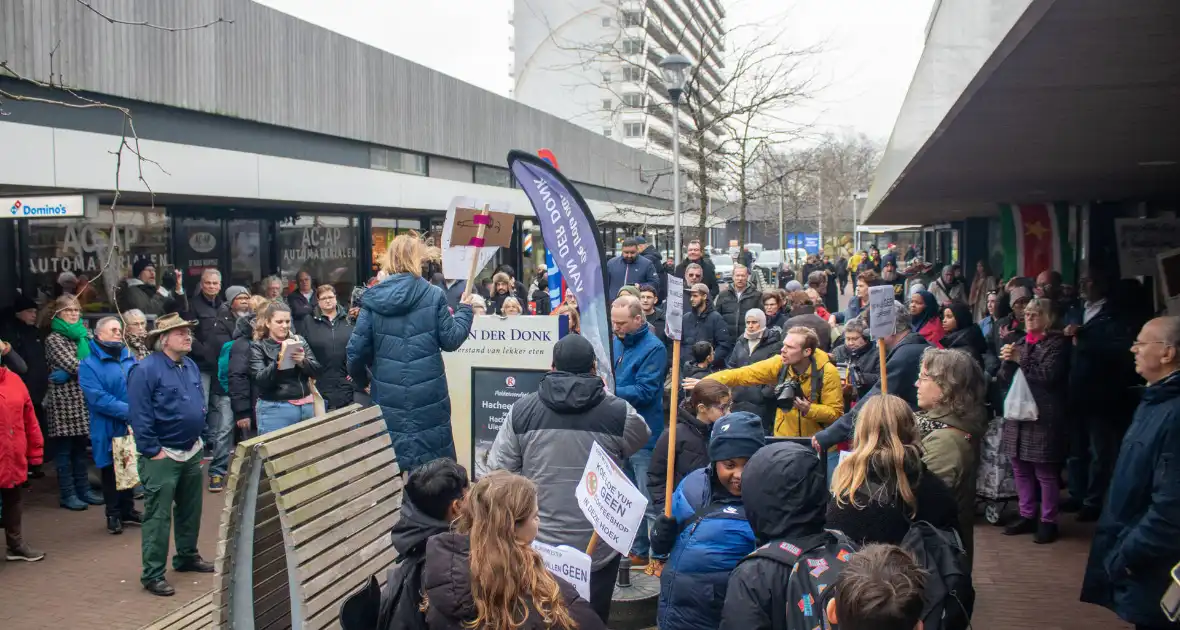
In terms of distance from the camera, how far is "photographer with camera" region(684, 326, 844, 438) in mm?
6867

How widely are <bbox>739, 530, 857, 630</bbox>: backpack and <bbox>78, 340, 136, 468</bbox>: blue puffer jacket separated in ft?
22.9

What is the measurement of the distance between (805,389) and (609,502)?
3034mm

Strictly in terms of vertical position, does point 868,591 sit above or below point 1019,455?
above

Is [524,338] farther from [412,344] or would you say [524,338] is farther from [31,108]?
[31,108]

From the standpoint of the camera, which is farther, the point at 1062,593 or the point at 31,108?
the point at 31,108

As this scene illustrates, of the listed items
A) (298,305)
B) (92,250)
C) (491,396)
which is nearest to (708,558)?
(491,396)

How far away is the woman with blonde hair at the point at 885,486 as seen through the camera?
357cm

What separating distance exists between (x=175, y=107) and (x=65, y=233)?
231 cm

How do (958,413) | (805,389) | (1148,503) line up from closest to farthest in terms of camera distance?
1. (1148,503)
2. (958,413)
3. (805,389)

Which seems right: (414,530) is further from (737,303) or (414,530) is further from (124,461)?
(737,303)

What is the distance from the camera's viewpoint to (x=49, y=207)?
9.11m

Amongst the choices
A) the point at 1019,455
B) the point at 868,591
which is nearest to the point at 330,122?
the point at 1019,455

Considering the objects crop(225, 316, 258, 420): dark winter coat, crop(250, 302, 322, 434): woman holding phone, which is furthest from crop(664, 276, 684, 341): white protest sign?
crop(225, 316, 258, 420): dark winter coat

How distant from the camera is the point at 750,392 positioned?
7.41 metres
